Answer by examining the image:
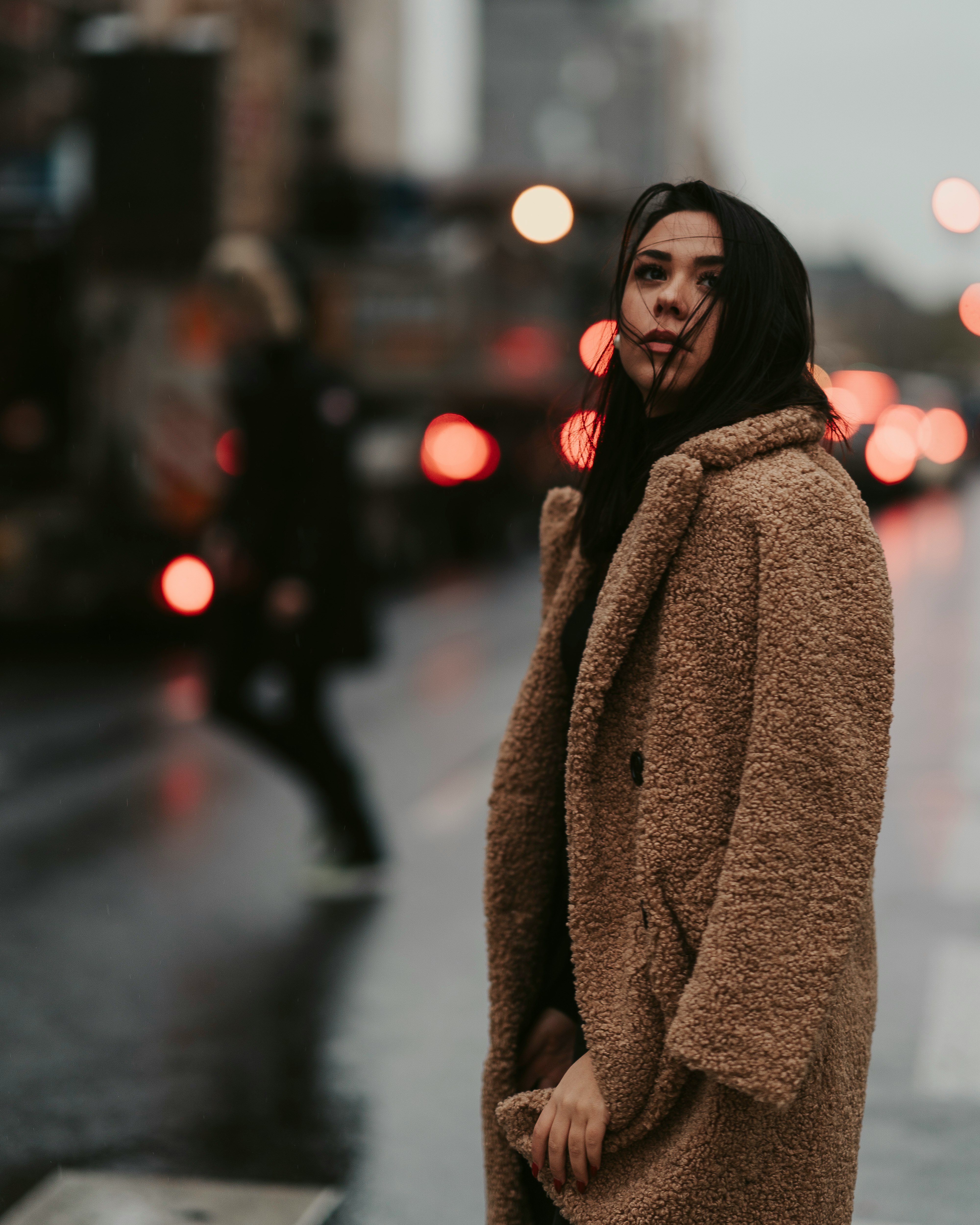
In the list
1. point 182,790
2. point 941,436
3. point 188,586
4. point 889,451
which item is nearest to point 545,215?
point 182,790

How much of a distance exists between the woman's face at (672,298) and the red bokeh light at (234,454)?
382cm

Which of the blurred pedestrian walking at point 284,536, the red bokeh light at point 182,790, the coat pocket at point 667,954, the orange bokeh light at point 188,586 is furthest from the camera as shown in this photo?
the red bokeh light at point 182,790

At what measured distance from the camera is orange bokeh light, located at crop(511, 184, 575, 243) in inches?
530

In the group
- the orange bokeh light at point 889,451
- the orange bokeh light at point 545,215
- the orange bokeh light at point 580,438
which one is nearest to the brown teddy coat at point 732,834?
the orange bokeh light at point 580,438

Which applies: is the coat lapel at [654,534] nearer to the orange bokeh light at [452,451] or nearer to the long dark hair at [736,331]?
the long dark hair at [736,331]

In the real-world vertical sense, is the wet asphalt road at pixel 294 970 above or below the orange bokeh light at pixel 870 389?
below

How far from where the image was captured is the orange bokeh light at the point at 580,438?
2264mm

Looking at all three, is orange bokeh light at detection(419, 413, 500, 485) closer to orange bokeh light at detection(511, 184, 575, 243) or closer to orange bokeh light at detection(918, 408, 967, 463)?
orange bokeh light at detection(511, 184, 575, 243)

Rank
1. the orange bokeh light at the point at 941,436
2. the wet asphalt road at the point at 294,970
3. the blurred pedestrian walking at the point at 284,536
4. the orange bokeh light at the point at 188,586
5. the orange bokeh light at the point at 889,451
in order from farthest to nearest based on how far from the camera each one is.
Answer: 1. the orange bokeh light at the point at 941,436
2. the orange bokeh light at the point at 889,451
3. the orange bokeh light at the point at 188,586
4. the blurred pedestrian walking at the point at 284,536
5. the wet asphalt road at the point at 294,970

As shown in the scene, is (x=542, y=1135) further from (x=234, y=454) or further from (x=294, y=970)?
(x=234, y=454)

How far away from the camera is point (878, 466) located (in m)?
25.4

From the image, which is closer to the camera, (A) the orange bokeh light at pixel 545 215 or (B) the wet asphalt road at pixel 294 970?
(B) the wet asphalt road at pixel 294 970

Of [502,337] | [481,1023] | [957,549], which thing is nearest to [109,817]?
[481,1023]

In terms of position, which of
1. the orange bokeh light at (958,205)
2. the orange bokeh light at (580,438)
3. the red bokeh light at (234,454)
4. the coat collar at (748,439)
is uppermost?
the orange bokeh light at (958,205)
